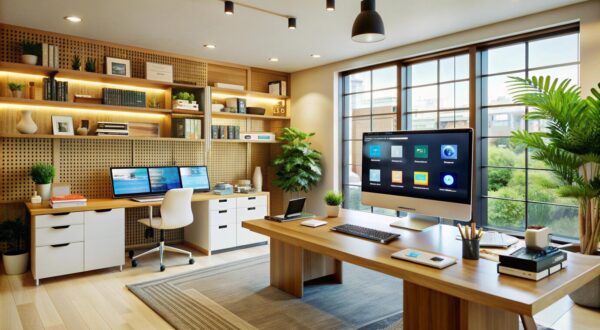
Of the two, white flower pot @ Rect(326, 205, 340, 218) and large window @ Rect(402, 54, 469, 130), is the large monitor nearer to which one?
white flower pot @ Rect(326, 205, 340, 218)

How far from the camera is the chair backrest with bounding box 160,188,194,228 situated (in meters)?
4.12

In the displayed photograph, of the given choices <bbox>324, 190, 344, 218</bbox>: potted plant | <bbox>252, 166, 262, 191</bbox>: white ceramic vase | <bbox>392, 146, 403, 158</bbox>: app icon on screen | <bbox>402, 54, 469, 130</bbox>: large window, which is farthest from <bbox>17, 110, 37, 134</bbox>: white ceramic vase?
<bbox>402, 54, 469, 130</bbox>: large window

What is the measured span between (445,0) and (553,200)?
6.81ft

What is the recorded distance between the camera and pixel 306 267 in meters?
3.45

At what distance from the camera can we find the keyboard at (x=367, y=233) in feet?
7.58

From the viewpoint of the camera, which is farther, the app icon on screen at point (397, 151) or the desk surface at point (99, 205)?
the desk surface at point (99, 205)

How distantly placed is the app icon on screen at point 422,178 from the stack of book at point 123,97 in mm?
3456

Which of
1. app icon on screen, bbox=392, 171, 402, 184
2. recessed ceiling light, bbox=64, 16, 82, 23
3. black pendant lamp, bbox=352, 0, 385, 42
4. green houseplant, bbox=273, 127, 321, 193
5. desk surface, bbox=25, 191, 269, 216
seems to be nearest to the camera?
black pendant lamp, bbox=352, 0, 385, 42

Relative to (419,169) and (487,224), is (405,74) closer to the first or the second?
(487,224)

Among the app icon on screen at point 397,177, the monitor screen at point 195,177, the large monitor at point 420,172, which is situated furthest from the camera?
the monitor screen at point 195,177

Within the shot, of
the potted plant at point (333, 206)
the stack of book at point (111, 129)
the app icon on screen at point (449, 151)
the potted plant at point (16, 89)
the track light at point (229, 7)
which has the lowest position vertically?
the potted plant at point (333, 206)

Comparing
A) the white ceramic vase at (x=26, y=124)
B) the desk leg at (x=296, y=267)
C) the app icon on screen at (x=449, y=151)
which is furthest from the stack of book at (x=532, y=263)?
the white ceramic vase at (x=26, y=124)

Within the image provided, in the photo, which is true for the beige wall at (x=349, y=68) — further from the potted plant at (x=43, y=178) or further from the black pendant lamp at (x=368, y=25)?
the potted plant at (x=43, y=178)

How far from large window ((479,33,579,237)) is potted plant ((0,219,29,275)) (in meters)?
4.60
